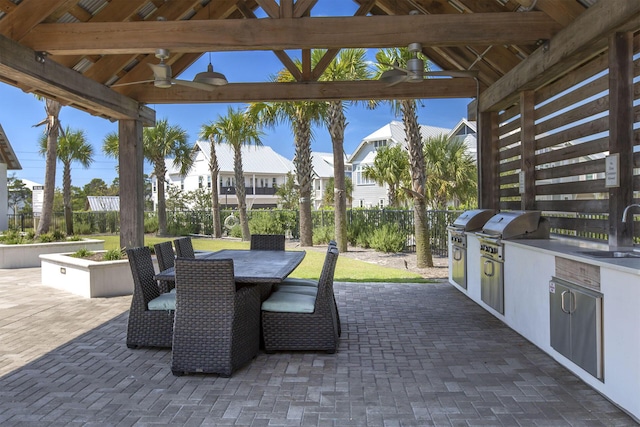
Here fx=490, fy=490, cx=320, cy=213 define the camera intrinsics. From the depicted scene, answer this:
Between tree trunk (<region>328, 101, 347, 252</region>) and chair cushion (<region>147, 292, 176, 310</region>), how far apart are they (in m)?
8.85

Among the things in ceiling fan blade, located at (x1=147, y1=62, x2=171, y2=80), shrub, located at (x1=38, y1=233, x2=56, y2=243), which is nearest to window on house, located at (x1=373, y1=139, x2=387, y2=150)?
shrub, located at (x1=38, y1=233, x2=56, y2=243)

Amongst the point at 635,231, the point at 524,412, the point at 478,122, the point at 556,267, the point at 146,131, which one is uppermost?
the point at 146,131

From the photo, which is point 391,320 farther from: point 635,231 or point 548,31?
point 548,31

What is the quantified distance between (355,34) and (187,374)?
354 centimetres

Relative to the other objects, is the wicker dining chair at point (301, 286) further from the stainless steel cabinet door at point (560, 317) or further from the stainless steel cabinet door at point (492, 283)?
the stainless steel cabinet door at point (560, 317)

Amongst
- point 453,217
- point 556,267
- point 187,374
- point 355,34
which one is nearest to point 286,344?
point 187,374

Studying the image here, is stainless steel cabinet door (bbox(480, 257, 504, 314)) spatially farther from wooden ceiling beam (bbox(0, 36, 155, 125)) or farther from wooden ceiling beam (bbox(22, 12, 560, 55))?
wooden ceiling beam (bbox(0, 36, 155, 125))

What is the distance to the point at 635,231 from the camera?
13.7ft

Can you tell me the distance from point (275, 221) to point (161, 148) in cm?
678

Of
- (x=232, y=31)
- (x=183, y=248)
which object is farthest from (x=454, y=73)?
(x=183, y=248)

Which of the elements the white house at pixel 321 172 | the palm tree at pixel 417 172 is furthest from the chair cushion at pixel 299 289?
the white house at pixel 321 172

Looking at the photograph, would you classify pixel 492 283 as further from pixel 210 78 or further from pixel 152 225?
pixel 152 225

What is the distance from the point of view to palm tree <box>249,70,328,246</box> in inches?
554

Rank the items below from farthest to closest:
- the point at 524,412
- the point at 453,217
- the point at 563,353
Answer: the point at 453,217, the point at 563,353, the point at 524,412
